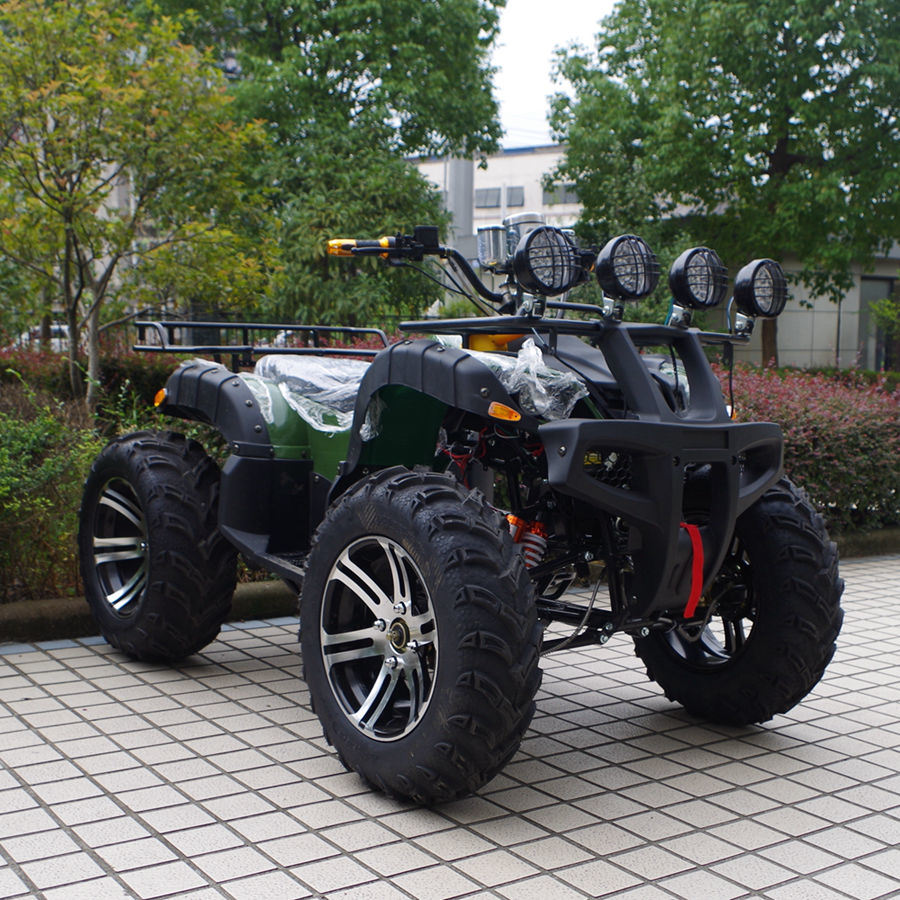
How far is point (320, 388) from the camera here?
494cm

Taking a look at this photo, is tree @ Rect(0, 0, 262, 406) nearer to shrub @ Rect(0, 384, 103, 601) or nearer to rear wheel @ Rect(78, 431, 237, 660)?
shrub @ Rect(0, 384, 103, 601)

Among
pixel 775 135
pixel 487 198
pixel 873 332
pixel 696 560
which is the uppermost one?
pixel 487 198

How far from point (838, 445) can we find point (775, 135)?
19.4 meters

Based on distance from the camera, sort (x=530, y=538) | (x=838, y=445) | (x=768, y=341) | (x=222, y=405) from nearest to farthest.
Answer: (x=530, y=538) < (x=222, y=405) < (x=838, y=445) < (x=768, y=341)

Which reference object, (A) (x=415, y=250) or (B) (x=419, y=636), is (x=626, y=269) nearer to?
(A) (x=415, y=250)

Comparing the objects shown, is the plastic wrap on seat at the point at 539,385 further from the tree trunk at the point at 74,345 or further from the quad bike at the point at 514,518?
the tree trunk at the point at 74,345

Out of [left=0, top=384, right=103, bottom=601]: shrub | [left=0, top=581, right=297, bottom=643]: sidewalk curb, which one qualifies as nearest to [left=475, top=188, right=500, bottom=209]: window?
[left=0, top=384, right=103, bottom=601]: shrub

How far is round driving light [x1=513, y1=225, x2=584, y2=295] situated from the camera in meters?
3.56

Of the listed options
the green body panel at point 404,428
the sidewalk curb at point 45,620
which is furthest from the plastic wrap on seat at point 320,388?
the sidewalk curb at point 45,620

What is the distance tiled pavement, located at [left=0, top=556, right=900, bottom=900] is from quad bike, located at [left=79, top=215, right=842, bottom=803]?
22cm

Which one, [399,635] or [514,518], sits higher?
[514,518]

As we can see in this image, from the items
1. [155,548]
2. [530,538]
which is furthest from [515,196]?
[530,538]

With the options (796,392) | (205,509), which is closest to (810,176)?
(796,392)

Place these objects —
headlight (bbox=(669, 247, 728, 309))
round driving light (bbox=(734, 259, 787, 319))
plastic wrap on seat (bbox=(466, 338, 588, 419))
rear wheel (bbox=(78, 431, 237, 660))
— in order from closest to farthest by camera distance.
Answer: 1. plastic wrap on seat (bbox=(466, 338, 588, 419))
2. headlight (bbox=(669, 247, 728, 309))
3. round driving light (bbox=(734, 259, 787, 319))
4. rear wheel (bbox=(78, 431, 237, 660))
